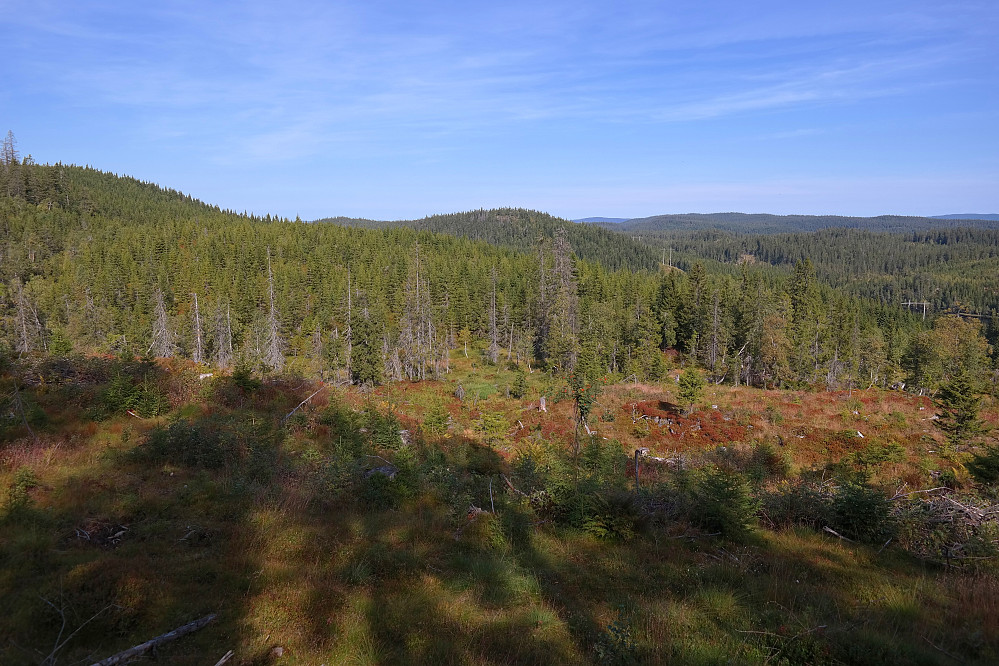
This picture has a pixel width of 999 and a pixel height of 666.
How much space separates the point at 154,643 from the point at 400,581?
2.79 metres

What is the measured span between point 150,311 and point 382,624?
88.1 m

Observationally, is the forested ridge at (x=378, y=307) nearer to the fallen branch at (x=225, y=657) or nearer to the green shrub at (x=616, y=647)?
the fallen branch at (x=225, y=657)

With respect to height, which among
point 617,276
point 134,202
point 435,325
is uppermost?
point 134,202

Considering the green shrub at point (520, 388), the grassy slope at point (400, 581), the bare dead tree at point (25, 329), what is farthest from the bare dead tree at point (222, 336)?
the grassy slope at point (400, 581)

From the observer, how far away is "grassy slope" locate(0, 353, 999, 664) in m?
5.15

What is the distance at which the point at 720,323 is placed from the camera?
6134 cm

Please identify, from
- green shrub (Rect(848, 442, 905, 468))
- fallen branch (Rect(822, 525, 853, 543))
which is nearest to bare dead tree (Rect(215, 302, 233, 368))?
green shrub (Rect(848, 442, 905, 468))

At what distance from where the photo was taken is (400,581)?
6602 mm

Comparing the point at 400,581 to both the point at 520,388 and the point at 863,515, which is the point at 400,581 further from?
the point at 520,388

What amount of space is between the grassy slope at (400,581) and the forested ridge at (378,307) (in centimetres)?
1180

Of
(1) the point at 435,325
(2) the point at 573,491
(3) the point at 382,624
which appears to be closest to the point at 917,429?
(2) the point at 573,491

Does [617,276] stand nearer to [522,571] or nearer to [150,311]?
[150,311]

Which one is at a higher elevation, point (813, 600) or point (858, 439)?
point (813, 600)

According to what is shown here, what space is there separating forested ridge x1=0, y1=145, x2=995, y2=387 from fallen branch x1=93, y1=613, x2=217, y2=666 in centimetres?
1566
